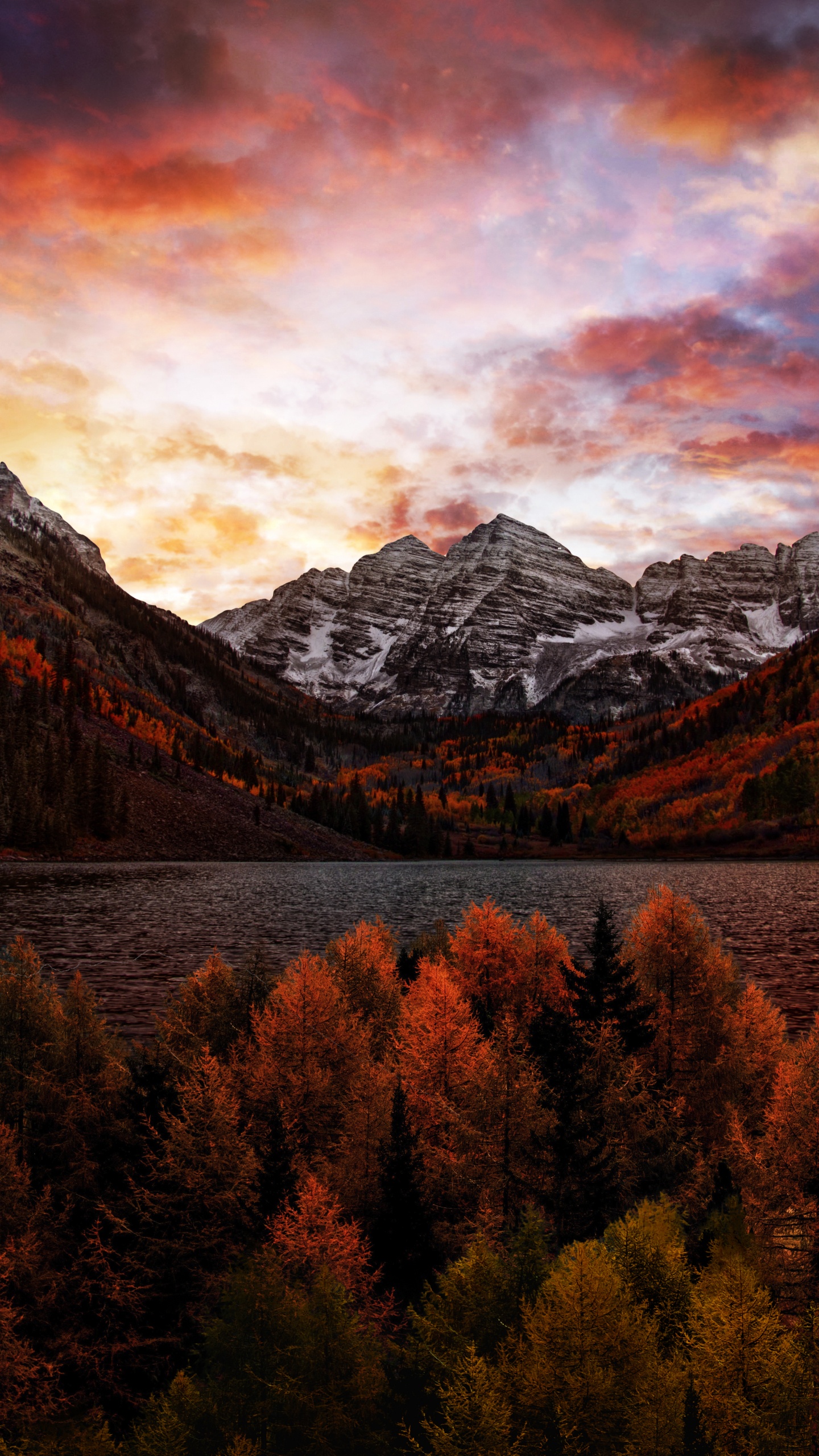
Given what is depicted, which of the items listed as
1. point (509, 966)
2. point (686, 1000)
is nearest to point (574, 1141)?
point (686, 1000)

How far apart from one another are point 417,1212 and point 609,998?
9.28 meters

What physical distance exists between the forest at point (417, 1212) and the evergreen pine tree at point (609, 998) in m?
0.10

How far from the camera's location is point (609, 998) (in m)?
21.1

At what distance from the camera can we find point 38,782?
5344 inches

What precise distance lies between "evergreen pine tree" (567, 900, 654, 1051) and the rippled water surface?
12470 mm

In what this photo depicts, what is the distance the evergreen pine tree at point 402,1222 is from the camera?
1305 centimetres

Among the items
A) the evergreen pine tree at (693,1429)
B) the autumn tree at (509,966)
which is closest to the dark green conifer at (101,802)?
the autumn tree at (509,966)

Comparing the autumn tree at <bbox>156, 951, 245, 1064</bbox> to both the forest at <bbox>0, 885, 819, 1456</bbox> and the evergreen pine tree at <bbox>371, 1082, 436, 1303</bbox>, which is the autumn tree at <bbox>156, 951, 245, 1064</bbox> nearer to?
the forest at <bbox>0, 885, 819, 1456</bbox>

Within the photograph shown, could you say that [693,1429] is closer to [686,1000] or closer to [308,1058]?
[308,1058]

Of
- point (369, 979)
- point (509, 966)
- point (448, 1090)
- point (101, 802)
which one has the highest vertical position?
point (101, 802)

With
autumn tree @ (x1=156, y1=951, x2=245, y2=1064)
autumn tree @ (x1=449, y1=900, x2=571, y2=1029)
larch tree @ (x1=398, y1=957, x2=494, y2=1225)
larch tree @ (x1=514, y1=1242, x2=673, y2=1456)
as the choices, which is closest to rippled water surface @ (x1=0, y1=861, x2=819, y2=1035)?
autumn tree @ (x1=156, y1=951, x2=245, y2=1064)

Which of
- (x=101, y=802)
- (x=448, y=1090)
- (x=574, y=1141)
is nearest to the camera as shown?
(x=574, y=1141)

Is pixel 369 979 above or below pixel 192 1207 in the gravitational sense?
above

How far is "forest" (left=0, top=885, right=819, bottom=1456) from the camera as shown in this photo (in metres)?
6.75
